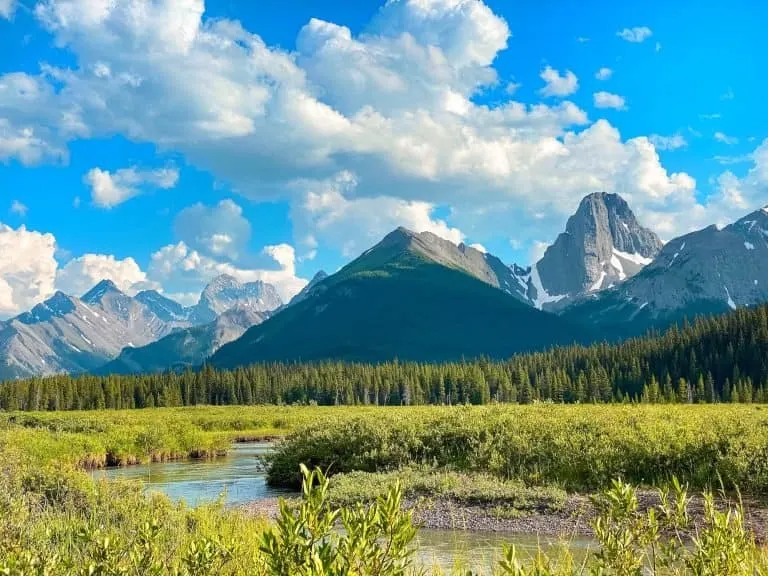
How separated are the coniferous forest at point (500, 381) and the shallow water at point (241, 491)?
92570 millimetres

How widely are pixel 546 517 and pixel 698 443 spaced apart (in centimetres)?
1050

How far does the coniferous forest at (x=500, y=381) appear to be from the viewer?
151 meters

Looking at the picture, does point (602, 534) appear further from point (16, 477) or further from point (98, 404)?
point (98, 404)

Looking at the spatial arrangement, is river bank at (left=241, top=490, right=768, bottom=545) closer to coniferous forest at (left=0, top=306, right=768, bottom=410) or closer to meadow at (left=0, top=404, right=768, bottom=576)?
meadow at (left=0, top=404, right=768, bottom=576)

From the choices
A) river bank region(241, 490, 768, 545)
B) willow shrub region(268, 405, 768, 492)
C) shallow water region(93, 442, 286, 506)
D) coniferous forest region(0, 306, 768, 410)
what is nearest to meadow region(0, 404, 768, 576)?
willow shrub region(268, 405, 768, 492)

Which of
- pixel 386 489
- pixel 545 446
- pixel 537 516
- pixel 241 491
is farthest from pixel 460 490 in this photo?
pixel 386 489

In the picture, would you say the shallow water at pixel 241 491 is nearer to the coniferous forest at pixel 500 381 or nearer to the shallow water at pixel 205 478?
the shallow water at pixel 205 478

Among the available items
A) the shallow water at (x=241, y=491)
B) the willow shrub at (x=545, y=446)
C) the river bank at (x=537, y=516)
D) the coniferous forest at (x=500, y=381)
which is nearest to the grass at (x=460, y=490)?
the river bank at (x=537, y=516)

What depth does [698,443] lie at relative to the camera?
3197 cm

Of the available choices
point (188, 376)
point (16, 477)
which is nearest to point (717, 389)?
point (188, 376)

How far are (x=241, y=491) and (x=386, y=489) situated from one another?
25522 mm

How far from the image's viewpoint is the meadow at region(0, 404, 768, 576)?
507 cm

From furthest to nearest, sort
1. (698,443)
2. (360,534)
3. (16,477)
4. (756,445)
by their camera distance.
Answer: (698,443)
(756,445)
(16,477)
(360,534)

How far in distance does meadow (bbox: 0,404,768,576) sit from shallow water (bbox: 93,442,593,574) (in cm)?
229
